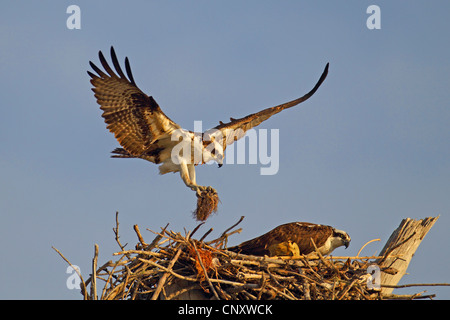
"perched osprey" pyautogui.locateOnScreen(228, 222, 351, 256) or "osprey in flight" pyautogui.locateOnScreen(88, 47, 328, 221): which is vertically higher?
"osprey in flight" pyautogui.locateOnScreen(88, 47, 328, 221)

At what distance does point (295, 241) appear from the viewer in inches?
326

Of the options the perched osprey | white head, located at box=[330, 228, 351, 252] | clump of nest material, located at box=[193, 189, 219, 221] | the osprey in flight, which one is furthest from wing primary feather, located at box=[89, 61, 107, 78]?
white head, located at box=[330, 228, 351, 252]

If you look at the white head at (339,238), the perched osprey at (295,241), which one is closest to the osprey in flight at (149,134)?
the perched osprey at (295,241)

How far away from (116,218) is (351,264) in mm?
3049

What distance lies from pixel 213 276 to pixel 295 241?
1638mm

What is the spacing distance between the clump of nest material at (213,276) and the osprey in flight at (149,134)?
1.25m

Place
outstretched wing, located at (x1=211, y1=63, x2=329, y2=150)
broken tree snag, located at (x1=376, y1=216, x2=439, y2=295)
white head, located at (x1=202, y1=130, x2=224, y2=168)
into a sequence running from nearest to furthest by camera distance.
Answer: broken tree snag, located at (x1=376, y1=216, x2=439, y2=295) < white head, located at (x1=202, y1=130, x2=224, y2=168) < outstretched wing, located at (x1=211, y1=63, x2=329, y2=150)

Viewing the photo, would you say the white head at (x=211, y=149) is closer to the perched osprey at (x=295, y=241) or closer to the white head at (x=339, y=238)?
the perched osprey at (x=295, y=241)

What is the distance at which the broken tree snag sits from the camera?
778 cm

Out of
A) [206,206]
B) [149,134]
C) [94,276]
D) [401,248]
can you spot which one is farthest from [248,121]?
[94,276]

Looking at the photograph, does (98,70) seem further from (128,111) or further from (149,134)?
(149,134)

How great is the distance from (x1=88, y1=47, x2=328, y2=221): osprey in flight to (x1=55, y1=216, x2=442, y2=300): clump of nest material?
4.11ft

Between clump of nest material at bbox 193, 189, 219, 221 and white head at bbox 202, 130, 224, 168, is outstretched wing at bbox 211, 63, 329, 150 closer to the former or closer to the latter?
white head at bbox 202, 130, 224, 168
